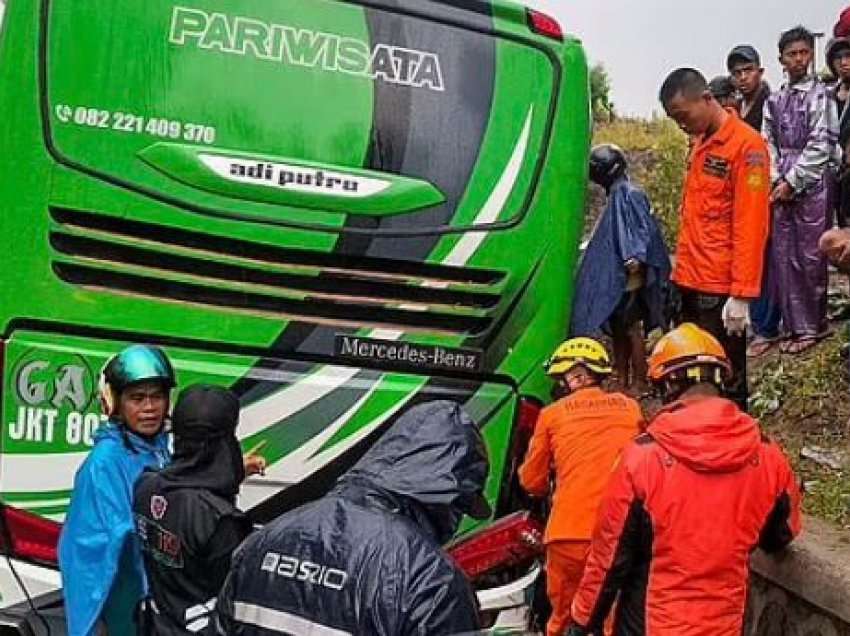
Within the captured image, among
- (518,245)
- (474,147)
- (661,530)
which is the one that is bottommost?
(661,530)

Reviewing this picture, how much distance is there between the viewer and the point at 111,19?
4684 mm

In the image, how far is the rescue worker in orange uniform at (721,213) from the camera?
6.07 m

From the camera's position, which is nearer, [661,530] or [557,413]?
[661,530]

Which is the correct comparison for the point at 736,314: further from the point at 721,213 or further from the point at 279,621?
the point at 279,621

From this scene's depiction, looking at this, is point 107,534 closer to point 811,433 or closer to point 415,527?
point 415,527

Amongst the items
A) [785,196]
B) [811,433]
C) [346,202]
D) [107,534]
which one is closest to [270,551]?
[107,534]

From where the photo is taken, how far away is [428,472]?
8.99 feet

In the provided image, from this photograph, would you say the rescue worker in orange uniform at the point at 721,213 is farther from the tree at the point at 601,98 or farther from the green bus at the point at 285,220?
the tree at the point at 601,98

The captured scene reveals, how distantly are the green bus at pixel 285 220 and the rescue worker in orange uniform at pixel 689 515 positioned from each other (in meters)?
1.06

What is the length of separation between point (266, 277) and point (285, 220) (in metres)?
0.21

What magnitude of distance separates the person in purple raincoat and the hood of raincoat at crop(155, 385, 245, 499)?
14.2 ft

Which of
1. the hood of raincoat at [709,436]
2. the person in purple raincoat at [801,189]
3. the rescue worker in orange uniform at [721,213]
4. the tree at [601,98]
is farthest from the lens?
the tree at [601,98]

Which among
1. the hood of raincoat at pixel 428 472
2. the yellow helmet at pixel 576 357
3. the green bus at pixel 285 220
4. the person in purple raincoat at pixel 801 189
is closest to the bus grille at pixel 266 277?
the green bus at pixel 285 220

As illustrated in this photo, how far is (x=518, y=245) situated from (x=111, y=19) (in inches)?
64.6
